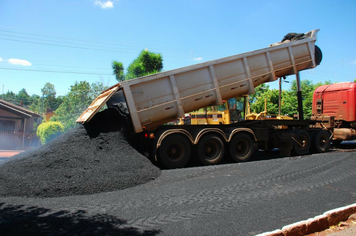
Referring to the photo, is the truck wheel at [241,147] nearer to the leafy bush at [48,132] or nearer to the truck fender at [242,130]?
the truck fender at [242,130]

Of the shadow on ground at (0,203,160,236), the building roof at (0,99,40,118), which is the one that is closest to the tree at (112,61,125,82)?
the building roof at (0,99,40,118)

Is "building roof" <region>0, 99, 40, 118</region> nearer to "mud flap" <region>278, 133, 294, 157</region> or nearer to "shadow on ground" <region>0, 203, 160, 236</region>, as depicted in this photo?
"shadow on ground" <region>0, 203, 160, 236</region>

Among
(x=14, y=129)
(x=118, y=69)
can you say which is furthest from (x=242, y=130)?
(x=14, y=129)

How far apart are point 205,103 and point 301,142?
462 centimetres

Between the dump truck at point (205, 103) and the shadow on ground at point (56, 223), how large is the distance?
11.5 feet

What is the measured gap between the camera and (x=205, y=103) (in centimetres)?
853

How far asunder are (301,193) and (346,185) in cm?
151

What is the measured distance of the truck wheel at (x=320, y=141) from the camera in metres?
10.8

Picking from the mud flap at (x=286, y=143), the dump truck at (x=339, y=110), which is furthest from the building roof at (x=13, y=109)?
the dump truck at (x=339, y=110)

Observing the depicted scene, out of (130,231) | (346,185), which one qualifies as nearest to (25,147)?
(130,231)

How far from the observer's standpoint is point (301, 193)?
5.12 m

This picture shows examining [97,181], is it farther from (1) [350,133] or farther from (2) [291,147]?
(1) [350,133]

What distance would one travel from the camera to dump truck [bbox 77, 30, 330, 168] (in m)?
7.44

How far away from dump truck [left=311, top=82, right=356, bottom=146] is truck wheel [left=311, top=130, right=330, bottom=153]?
0.91m
